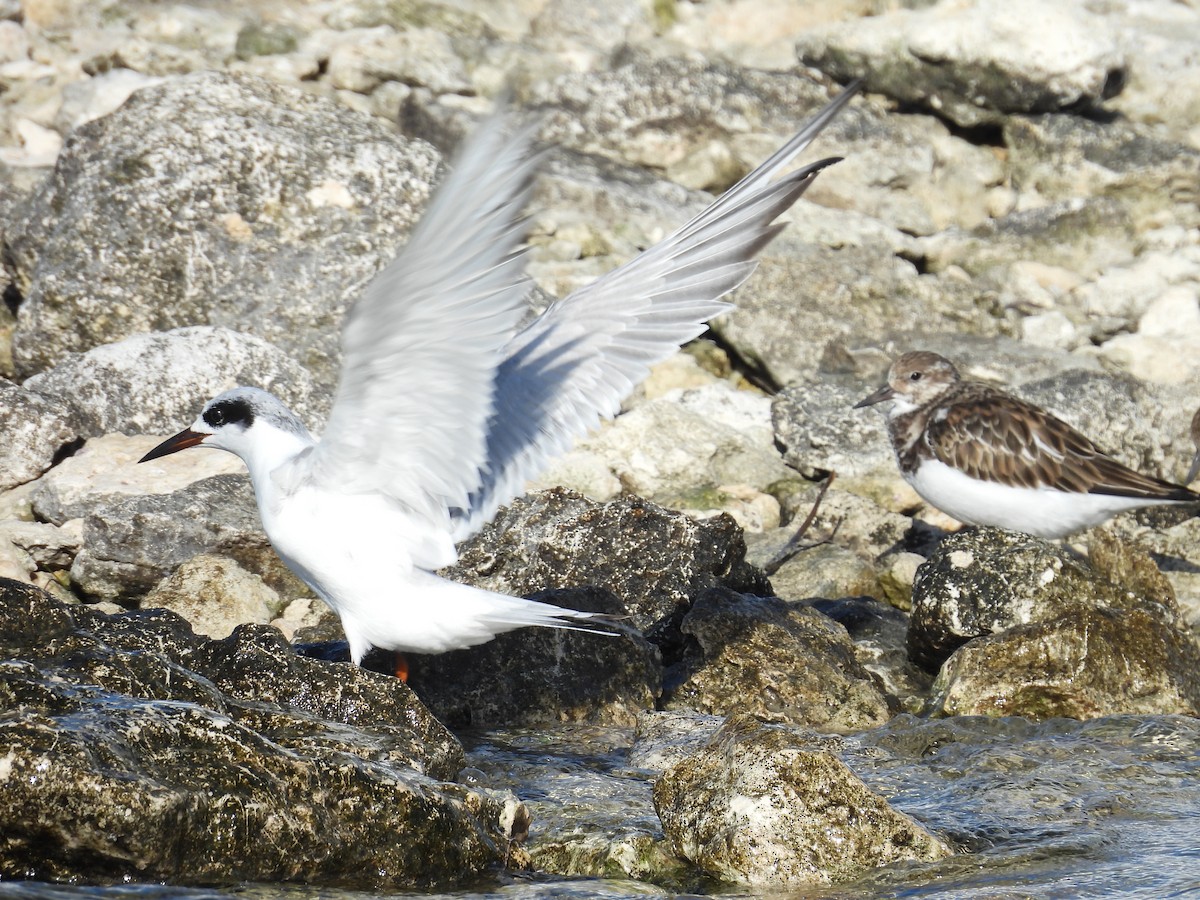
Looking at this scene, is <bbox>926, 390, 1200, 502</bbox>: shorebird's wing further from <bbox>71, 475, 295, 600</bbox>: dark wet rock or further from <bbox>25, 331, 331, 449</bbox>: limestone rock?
<bbox>71, 475, 295, 600</bbox>: dark wet rock

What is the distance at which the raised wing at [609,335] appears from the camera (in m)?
6.71

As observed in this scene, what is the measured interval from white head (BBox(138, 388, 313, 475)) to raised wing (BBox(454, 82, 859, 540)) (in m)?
0.85

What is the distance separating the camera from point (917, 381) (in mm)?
9758

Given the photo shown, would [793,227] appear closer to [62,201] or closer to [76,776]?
[62,201]

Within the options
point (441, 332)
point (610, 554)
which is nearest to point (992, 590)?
point (610, 554)

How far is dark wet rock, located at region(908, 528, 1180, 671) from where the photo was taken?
773cm

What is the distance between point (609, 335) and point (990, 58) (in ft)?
30.6

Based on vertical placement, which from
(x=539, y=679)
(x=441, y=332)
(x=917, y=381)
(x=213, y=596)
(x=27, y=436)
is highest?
(x=441, y=332)

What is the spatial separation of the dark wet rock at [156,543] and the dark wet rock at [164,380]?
1.14 metres

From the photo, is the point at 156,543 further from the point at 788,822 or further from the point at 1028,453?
the point at 1028,453

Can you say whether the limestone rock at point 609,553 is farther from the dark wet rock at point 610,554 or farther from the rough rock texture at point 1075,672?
the rough rock texture at point 1075,672

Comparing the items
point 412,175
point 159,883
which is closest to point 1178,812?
point 159,883

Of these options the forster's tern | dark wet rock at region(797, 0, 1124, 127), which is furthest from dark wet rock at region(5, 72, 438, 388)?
dark wet rock at region(797, 0, 1124, 127)

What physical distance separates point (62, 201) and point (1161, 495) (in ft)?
24.9
